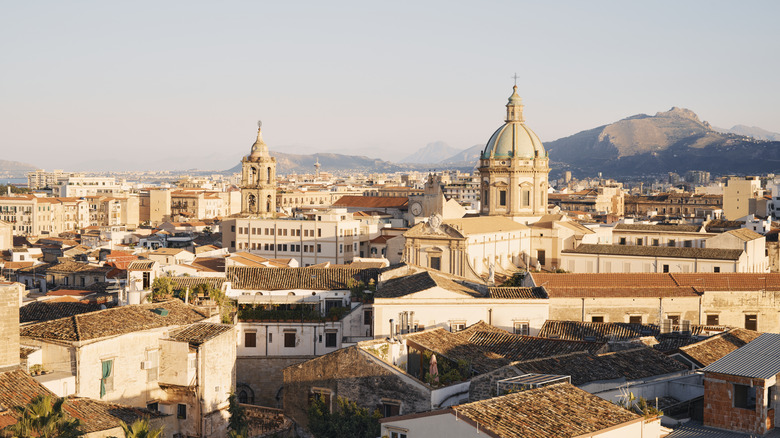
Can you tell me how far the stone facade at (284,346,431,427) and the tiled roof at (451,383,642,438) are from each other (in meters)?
5.30

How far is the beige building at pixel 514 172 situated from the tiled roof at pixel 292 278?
3201 centimetres

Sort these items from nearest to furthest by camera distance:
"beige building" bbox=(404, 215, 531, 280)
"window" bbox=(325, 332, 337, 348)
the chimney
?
the chimney < "window" bbox=(325, 332, 337, 348) < "beige building" bbox=(404, 215, 531, 280)

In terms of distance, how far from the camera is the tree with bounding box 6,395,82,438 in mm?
18438

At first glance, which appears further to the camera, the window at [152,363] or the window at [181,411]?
the window at [181,411]

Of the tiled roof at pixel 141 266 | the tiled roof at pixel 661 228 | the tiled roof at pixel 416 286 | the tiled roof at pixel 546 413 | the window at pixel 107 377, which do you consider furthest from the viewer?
the tiled roof at pixel 661 228

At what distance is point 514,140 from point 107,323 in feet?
164

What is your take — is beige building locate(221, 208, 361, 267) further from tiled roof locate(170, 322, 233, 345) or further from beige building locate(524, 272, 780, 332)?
tiled roof locate(170, 322, 233, 345)

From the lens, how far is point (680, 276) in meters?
43.8

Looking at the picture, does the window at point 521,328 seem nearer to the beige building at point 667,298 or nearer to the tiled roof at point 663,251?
the beige building at point 667,298

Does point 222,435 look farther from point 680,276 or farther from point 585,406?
point 680,276

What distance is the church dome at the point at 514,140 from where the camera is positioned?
71.9 m

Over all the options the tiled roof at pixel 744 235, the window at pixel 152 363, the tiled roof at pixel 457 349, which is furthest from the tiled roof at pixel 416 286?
the tiled roof at pixel 744 235

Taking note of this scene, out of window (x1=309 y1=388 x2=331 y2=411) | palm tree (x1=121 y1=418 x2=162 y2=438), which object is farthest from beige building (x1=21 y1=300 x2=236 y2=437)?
palm tree (x1=121 y1=418 x2=162 y2=438)

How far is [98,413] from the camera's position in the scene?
22.2 meters
